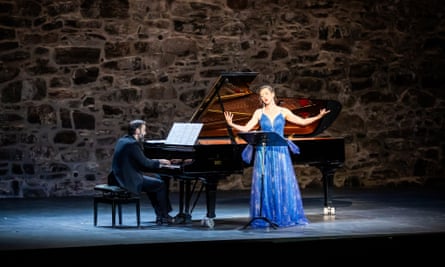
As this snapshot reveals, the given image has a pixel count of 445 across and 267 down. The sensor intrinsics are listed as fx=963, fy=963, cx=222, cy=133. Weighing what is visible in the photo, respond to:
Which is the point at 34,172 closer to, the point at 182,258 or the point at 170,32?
the point at 170,32

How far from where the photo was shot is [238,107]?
997cm

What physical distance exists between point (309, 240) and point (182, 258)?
44.9 inches

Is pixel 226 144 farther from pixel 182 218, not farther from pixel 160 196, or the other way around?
pixel 182 218

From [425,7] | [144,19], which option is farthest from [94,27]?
[425,7]

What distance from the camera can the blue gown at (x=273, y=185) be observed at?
923cm

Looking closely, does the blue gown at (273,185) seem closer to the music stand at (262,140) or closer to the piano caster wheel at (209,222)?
the music stand at (262,140)

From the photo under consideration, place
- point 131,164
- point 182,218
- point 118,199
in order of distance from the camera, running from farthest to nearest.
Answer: point 182,218 < point 131,164 < point 118,199

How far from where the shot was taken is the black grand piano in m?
9.16

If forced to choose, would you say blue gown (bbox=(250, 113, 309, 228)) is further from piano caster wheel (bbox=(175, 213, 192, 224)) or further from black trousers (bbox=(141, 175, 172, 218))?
black trousers (bbox=(141, 175, 172, 218))

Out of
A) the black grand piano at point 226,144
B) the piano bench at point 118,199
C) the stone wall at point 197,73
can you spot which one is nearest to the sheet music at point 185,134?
the black grand piano at point 226,144

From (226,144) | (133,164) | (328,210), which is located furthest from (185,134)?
(328,210)

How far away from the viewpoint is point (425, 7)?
1392cm

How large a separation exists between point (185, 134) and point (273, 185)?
3.23 feet

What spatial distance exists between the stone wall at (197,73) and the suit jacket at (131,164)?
332 centimetres
